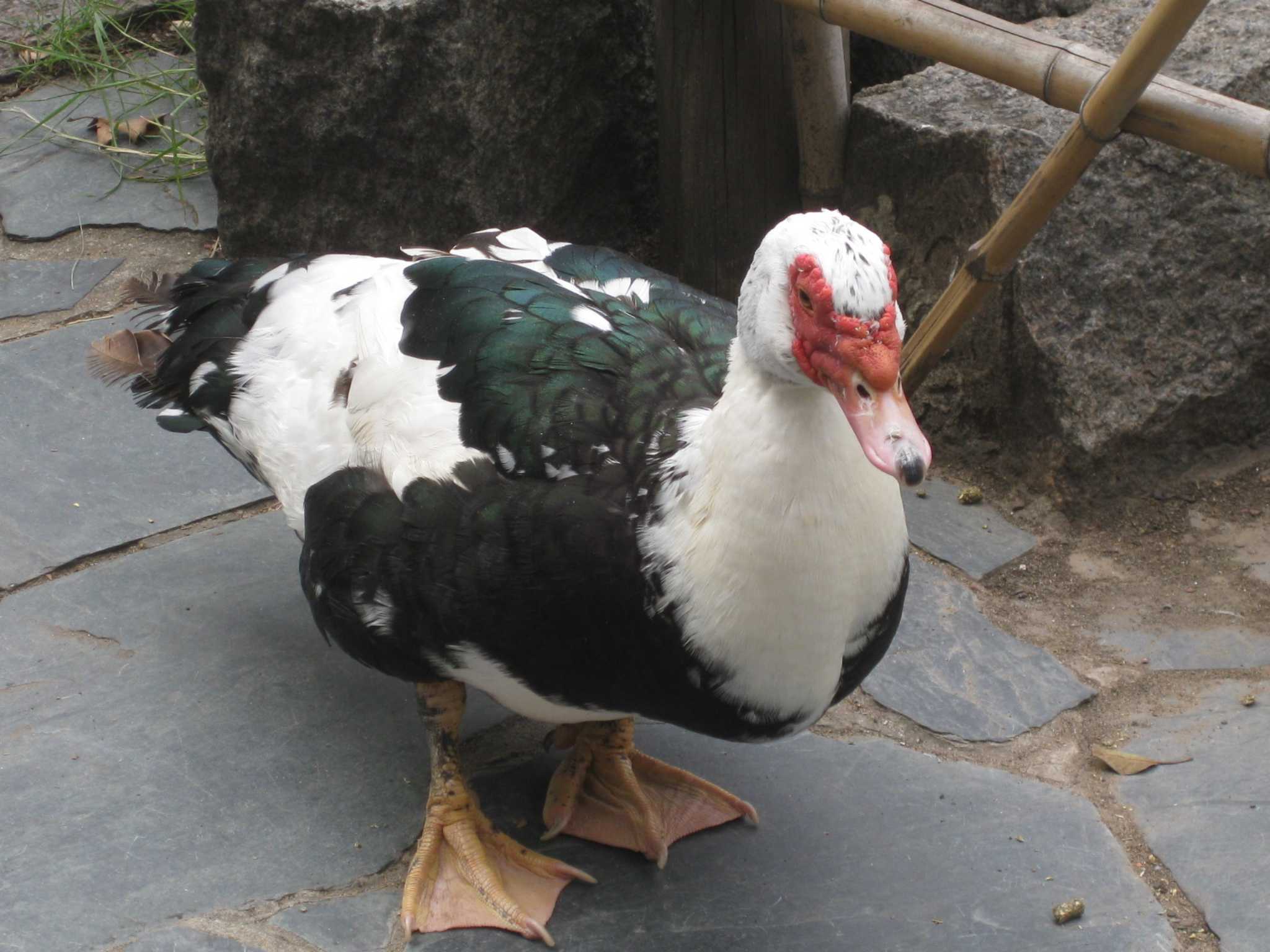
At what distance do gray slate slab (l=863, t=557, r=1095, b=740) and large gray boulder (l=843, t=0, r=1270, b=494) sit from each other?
518 millimetres

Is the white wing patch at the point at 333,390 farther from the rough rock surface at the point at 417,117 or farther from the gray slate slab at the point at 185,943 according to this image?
the rough rock surface at the point at 417,117

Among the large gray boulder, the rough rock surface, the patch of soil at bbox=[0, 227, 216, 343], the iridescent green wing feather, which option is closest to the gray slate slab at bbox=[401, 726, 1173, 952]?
the iridescent green wing feather

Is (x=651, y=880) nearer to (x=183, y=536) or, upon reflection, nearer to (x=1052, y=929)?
(x=1052, y=929)

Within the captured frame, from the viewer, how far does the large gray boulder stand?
3072mm

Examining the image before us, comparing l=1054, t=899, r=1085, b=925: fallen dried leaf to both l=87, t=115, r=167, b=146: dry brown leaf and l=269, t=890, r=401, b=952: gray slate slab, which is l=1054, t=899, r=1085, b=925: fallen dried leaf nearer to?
l=269, t=890, r=401, b=952: gray slate slab

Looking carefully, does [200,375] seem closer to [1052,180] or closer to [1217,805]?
[1052,180]

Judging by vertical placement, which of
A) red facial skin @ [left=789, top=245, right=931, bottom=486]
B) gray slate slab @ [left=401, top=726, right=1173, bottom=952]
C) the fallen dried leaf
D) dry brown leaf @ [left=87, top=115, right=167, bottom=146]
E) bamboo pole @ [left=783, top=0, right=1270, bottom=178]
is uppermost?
bamboo pole @ [left=783, top=0, right=1270, bottom=178]

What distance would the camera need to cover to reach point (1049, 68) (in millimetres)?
2672

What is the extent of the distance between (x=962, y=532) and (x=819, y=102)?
1044 millimetres

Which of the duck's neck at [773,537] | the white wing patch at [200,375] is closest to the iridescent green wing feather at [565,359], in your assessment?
the duck's neck at [773,537]

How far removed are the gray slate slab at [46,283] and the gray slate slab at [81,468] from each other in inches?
6.8

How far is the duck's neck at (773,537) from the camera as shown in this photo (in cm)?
187

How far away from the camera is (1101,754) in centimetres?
252

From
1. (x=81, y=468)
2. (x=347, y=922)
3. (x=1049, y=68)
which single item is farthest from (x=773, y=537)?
(x=81, y=468)
